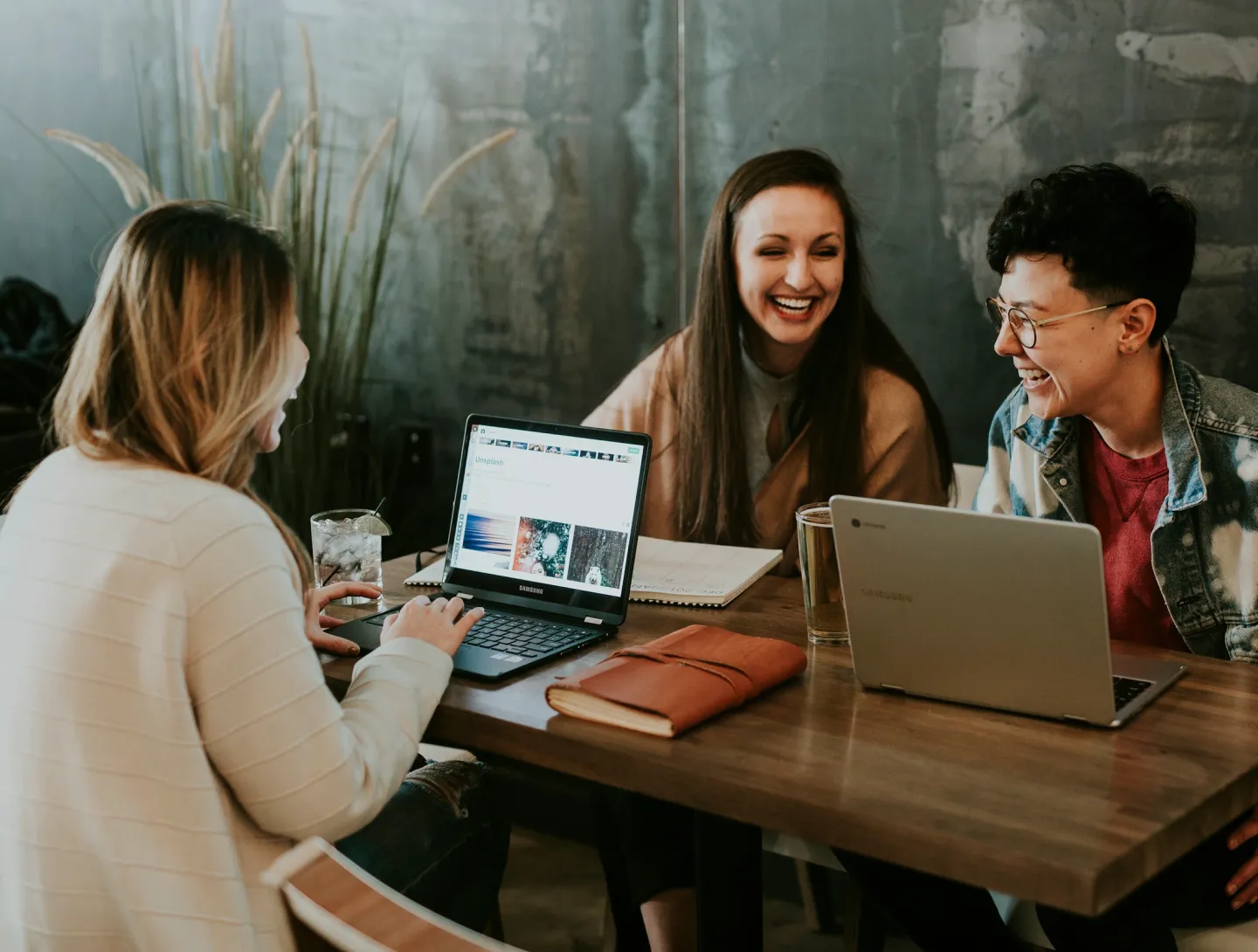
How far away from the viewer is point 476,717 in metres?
1.46

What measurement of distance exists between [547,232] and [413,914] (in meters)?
2.42

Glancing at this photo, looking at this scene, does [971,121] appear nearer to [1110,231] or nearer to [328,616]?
[1110,231]

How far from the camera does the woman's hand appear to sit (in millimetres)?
1681

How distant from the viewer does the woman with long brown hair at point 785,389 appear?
2320 mm

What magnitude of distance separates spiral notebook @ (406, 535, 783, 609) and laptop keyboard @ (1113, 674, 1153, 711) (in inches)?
20.6

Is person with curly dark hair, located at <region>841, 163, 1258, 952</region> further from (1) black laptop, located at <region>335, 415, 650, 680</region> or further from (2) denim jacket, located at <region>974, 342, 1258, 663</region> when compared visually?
(1) black laptop, located at <region>335, 415, 650, 680</region>

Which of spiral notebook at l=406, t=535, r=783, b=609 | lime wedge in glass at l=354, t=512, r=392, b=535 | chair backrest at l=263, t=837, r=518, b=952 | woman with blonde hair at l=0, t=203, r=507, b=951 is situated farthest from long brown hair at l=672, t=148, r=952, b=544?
chair backrest at l=263, t=837, r=518, b=952

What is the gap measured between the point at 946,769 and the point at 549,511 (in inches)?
27.9

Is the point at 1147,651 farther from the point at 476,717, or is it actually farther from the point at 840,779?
the point at 476,717

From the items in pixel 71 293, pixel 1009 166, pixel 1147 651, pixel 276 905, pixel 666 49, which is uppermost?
pixel 666 49

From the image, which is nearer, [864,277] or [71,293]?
[864,277]

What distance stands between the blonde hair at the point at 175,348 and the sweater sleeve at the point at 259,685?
0.09 m

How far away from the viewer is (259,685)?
48.9 inches

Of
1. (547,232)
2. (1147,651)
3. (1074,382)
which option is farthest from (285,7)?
(1147,651)
